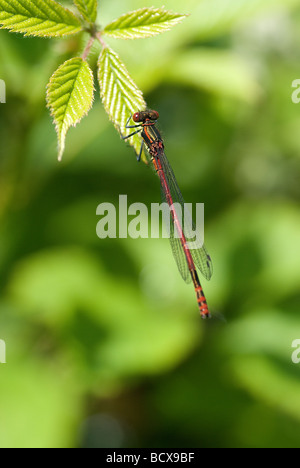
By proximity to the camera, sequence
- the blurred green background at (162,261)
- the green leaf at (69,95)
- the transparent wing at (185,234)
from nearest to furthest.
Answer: the green leaf at (69,95), the transparent wing at (185,234), the blurred green background at (162,261)

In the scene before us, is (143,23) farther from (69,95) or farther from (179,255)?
(179,255)

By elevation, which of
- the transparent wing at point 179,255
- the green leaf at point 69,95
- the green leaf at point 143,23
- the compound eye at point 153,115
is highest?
the compound eye at point 153,115

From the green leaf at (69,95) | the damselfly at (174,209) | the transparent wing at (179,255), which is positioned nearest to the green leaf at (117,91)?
the green leaf at (69,95)

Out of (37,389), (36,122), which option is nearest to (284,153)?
(36,122)

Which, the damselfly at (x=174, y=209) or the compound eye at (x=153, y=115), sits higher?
the compound eye at (x=153, y=115)

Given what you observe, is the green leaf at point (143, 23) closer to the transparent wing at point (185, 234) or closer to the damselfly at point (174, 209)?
the damselfly at point (174, 209)

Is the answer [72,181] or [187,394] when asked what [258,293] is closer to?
[187,394]

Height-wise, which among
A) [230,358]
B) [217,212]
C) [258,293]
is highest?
[217,212]
